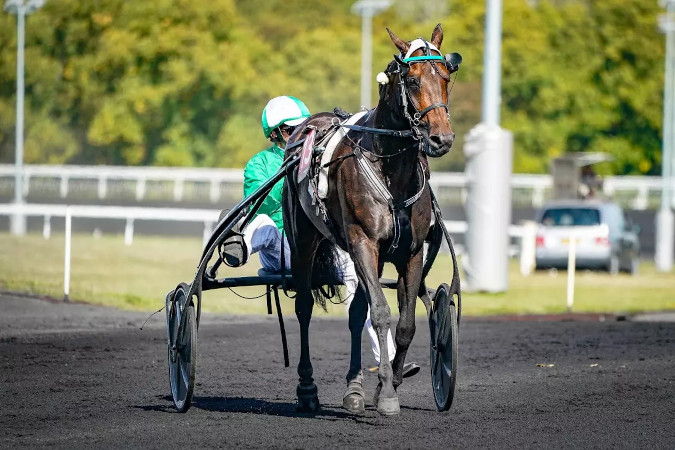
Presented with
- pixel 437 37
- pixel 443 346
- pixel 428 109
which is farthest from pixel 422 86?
pixel 443 346

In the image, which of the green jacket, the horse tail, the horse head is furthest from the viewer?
the green jacket

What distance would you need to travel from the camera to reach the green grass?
1736 cm

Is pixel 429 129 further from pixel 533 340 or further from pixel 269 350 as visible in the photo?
pixel 533 340

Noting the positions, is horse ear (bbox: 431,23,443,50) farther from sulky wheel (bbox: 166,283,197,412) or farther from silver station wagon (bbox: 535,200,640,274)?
silver station wagon (bbox: 535,200,640,274)

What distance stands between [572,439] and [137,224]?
28.1 meters

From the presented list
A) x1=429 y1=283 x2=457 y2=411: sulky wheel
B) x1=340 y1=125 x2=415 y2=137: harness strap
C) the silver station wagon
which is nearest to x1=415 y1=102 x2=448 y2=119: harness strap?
x1=340 y1=125 x2=415 y2=137: harness strap

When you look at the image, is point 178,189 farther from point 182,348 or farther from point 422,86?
point 422,86

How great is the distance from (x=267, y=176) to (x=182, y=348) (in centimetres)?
143

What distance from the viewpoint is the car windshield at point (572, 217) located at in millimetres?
25403

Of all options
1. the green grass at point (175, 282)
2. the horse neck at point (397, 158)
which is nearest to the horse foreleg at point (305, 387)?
the horse neck at point (397, 158)

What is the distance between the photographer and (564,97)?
48.5 metres

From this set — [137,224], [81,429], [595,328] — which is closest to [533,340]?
[595,328]

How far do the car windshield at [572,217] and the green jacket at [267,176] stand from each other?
16698 mm

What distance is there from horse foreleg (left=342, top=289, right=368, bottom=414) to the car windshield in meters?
17.6
